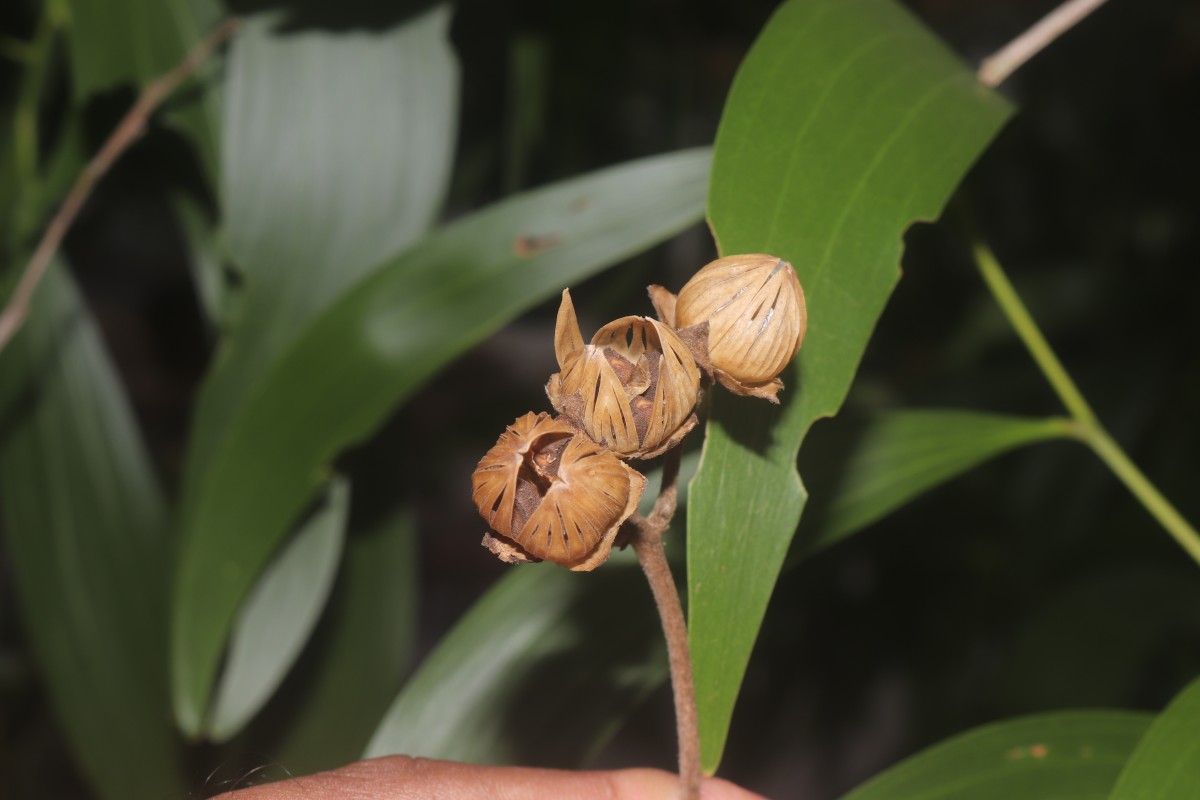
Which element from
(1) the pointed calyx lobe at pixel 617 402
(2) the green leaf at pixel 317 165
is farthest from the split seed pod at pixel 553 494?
(2) the green leaf at pixel 317 165

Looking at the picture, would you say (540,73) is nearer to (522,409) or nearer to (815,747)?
(522,409)

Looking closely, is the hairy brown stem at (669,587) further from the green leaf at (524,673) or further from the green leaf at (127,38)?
the green leaf at (127,38)

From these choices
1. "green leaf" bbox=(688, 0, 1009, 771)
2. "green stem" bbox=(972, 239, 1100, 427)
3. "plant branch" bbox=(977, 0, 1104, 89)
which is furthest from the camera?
"green stem" bbox=(972, 239, 1100, 427)

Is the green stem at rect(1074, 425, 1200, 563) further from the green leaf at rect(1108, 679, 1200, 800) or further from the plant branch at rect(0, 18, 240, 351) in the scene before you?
the plant branch at rect(0, 18, 240, 351)

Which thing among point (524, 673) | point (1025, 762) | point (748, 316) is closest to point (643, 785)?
point (524, 673)

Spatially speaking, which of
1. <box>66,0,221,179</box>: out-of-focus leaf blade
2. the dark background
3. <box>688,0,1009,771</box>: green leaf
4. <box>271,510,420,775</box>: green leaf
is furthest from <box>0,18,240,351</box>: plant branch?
<box>688,0,1009,771</box>: green leaf

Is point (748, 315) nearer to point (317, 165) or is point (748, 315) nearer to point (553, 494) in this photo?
point (553, 494)
